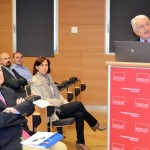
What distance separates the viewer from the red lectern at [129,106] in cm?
264

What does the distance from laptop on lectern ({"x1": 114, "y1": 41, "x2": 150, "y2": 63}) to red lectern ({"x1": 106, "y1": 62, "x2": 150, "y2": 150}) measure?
0.28 ft

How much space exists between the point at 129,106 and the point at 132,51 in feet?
1.51

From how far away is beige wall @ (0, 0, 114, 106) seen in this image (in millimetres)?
6927

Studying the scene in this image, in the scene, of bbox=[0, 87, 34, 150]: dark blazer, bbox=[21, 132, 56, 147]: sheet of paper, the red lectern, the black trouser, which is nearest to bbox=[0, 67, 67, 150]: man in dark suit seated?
bbox=[0, 87, 34, 150]: dark blazer

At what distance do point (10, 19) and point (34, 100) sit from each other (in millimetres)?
4562

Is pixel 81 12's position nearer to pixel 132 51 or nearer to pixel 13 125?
pixel 132 51

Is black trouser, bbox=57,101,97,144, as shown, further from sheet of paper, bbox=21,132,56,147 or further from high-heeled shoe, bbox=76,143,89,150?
sheet of paper, bbox=21,132,56,147

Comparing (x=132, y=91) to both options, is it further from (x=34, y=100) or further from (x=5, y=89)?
(x=5, y=89)

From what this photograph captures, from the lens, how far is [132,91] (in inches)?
106

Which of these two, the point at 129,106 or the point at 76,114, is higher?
the point at 129,106

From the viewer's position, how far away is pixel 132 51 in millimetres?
2744

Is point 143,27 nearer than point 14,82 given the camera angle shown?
Yes

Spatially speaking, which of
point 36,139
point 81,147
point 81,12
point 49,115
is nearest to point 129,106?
point 36,139

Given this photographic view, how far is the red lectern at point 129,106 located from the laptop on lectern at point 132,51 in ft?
0.28
